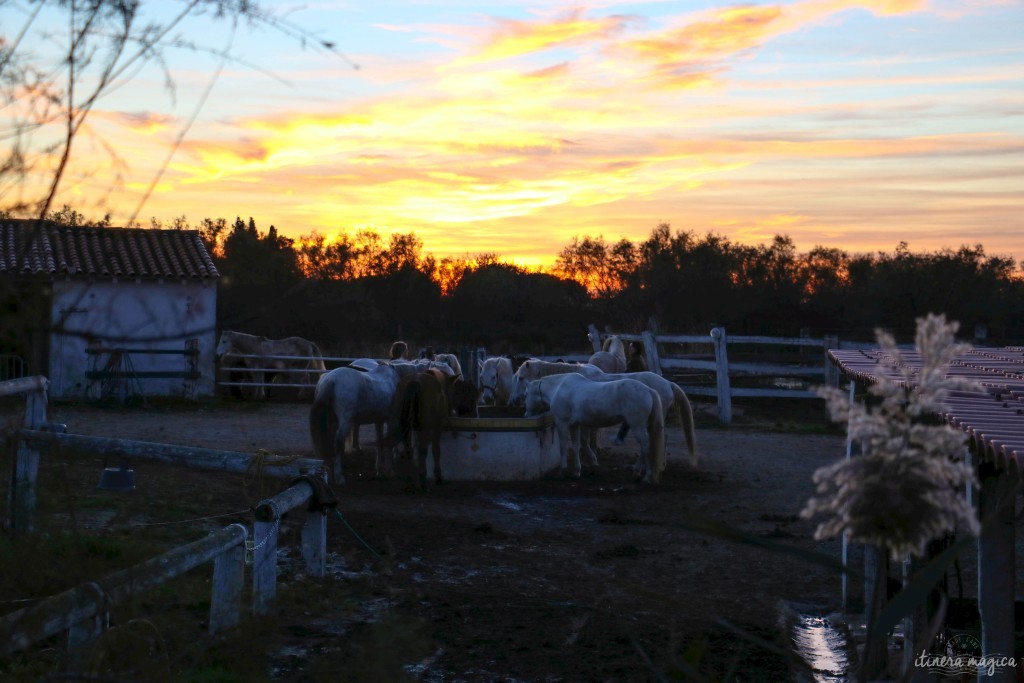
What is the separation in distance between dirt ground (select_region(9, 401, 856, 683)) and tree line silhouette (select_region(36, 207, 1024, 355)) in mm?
16379

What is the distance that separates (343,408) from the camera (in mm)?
12344

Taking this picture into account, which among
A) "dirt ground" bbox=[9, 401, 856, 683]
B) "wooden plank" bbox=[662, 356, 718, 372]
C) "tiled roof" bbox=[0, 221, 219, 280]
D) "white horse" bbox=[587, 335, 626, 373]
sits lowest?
"dirt ground" bbox=[9, 401, 856, 683]

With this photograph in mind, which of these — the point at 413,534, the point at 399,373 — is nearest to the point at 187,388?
the point at 399,373

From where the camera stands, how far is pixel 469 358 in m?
18.6

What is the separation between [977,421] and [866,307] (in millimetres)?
33576

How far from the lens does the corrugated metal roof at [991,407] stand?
2691 millimetres

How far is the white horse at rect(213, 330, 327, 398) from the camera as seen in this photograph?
23000 millimetres

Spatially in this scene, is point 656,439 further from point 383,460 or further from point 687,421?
point 383,460

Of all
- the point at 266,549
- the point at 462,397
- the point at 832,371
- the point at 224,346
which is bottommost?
the point at 266,549

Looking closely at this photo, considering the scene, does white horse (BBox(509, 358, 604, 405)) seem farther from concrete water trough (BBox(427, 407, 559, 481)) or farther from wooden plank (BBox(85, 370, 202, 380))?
wooden plank (BBox(85, 370, 202, 380))

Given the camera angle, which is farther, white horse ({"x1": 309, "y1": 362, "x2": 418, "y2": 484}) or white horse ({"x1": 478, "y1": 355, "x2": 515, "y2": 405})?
white horse ({"x1": 478, "y1": 355, "x2": 515, "y2": 405})

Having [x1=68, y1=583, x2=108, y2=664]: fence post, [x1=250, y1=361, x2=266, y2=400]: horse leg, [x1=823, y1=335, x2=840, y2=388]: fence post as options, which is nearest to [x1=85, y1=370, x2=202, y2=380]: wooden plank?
→ [x1=250, y1=361, x2=266, y2=400]: horse leg

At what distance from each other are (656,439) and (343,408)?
398 cm

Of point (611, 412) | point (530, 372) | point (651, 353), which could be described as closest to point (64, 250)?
point (611, 412)
